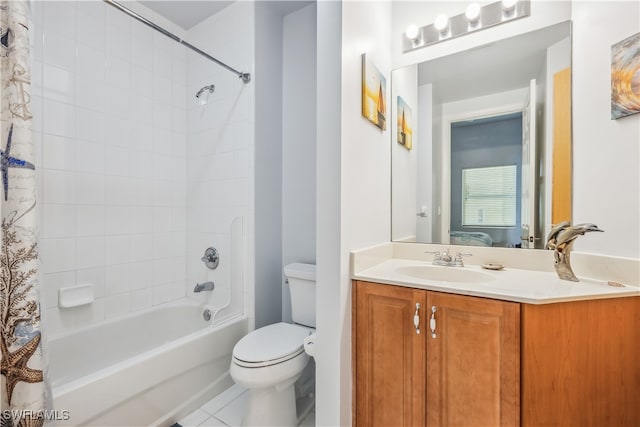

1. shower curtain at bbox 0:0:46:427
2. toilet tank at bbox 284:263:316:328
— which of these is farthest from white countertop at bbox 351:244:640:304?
shower curtain at bbox 0:0:46:427

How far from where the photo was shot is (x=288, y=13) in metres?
2.17

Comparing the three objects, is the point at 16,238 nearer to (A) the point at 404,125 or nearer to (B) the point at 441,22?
(A) the point at 404,125

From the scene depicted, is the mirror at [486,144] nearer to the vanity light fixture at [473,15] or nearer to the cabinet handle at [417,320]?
the vanity light fixture at [473,15]

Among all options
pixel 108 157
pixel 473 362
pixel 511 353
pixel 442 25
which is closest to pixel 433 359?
pixel 473 362

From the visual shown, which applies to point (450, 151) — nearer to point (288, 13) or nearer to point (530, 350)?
point (530, 350)

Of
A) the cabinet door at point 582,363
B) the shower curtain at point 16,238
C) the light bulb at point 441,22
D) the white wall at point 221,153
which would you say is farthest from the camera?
the white wall at point 221,153

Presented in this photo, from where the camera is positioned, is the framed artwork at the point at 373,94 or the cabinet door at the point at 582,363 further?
the framed artwork at the point at 373,94

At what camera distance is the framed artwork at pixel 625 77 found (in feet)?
3.52

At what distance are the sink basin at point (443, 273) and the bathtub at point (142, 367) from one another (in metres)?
1.17

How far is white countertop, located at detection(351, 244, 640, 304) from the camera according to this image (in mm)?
1006

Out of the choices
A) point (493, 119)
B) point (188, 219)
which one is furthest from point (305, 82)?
point (188, 219)

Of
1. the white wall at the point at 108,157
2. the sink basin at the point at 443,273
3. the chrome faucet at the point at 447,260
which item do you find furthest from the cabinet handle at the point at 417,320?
the white wall at the point at 108,157

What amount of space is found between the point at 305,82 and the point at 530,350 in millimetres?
1984

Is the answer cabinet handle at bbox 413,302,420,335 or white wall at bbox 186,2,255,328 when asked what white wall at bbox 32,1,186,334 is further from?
cabinet handle at bbox 413,302,420,335
